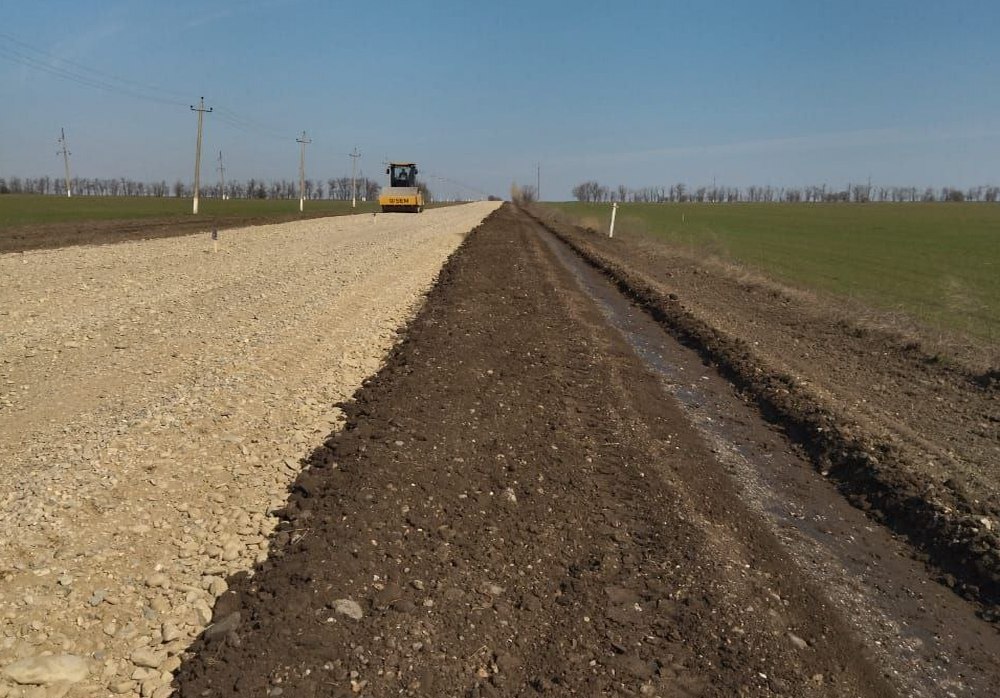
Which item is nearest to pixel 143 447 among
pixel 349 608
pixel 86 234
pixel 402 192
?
pixel 349 608

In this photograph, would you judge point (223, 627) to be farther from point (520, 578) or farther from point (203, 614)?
point (520, 578)

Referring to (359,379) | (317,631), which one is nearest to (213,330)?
(359,379)

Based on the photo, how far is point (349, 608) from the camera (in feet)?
11.1

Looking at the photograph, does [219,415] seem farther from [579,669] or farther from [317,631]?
[579,669]

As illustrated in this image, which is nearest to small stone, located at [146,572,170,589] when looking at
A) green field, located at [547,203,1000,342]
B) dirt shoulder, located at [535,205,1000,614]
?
dirt shoulder, located at [535,205,1000,614]

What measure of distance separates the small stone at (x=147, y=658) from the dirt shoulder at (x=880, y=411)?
440 centimetres

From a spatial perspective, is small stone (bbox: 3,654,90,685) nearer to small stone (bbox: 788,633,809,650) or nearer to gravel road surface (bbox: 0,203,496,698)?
gravel road surface (bbox: 0,203,496,698)

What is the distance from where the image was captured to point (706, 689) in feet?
9.75

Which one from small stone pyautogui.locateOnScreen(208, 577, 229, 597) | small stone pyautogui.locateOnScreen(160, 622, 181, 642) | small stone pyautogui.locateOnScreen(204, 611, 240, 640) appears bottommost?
small stone pyautogui.locateOnScreen(160, 622, 181, 642)

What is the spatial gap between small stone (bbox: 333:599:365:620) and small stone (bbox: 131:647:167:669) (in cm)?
78

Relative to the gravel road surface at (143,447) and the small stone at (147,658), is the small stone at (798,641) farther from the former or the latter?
the small stone at (147,658)

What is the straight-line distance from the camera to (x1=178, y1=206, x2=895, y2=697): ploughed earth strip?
3.03 m

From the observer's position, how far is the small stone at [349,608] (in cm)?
334

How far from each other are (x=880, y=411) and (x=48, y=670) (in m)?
7.34
